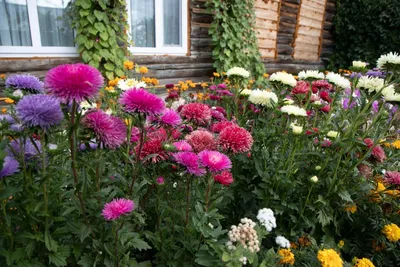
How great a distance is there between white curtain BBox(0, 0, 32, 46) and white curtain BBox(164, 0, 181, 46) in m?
2.13

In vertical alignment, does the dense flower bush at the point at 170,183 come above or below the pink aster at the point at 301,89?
below

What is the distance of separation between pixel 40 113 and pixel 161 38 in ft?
14.3

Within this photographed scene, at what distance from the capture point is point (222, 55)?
5289 mm

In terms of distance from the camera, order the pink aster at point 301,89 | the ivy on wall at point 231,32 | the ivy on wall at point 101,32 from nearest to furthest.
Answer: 1. the pink aster at point 301,89
2. the ivy on wall at point 101,32
3. the ivy on wall at point 231,32

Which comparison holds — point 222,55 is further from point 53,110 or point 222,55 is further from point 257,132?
point 53,110

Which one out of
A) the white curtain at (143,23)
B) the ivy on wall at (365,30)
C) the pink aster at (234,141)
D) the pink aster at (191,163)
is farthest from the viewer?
the ivy on wall at (365,30)

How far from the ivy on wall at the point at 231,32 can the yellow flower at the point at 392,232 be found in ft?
13.6

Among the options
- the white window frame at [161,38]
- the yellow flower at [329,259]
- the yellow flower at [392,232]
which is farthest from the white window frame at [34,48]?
the yellow flower at [392,232]

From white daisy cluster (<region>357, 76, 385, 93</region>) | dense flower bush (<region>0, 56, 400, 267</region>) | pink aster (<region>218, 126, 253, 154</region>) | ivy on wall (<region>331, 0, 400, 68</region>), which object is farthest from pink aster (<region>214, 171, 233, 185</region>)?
ivy on wall (<region>331, 0, 400, 68</region>)

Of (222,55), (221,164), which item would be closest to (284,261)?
(221,164)

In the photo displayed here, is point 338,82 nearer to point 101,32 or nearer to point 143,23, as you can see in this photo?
point 101,32

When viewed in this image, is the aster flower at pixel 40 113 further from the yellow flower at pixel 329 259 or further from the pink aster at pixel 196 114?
the yellow flower at pixel 329 259

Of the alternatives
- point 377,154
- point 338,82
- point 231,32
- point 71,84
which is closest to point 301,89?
point 338,82

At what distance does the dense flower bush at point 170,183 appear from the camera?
883 mm
